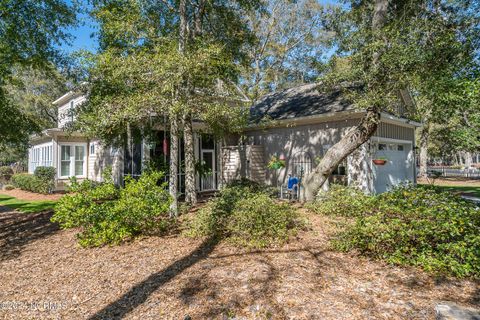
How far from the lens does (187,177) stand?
920 centimetres

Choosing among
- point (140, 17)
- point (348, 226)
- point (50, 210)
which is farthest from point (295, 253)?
point (50, 210)

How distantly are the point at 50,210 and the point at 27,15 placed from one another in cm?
634

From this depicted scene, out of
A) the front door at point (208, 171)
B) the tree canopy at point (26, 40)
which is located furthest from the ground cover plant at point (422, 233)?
the tree canopy at point (26, 40)

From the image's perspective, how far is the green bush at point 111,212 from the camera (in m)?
5.72

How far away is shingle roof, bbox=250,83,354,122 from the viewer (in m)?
11.4

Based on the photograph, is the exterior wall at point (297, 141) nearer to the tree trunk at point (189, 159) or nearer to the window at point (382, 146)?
the window at point (382, 146)

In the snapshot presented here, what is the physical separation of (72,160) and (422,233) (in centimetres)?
1760

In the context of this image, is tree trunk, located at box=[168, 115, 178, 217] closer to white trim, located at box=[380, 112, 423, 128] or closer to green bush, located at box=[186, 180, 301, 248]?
green bush, located at box=[186, 180, 301, 248]

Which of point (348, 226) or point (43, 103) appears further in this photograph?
point (43, 103)

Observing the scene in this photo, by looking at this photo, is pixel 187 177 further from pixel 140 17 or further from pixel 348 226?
pixel 348 226

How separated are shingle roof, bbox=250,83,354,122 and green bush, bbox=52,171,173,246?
5576mm

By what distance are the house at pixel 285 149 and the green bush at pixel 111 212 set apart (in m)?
3.97

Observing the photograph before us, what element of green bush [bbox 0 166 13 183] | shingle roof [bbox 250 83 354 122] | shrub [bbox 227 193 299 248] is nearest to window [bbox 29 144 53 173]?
green bush [bbox 0 166 13 183]

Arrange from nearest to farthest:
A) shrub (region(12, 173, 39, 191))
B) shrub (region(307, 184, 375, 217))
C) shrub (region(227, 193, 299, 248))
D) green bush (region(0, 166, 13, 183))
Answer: shrub (region(227, 193, 299, 248)) < shrub (region(307, 184, 375, 217)) < shrub (region(12, 173, 39, 191)) < green bush (region(0, 166, 13, 183))
